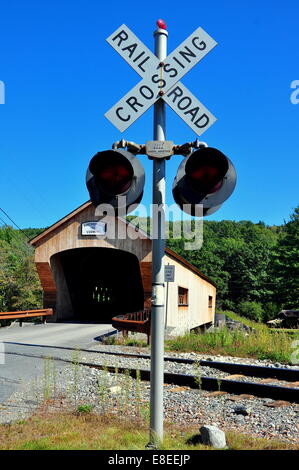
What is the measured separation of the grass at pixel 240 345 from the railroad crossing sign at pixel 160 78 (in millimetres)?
7578

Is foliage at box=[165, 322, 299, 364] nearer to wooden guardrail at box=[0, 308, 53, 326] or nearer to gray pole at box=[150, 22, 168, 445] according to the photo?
gray pole at box=[150, 22, 168, 445]

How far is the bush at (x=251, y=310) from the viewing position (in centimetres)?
6317

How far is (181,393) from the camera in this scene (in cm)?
650

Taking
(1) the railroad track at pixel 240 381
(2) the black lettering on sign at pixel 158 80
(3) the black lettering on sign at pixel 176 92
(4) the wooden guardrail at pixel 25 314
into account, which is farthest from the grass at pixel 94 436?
(4) the wooden guardrail at pixel 25 314

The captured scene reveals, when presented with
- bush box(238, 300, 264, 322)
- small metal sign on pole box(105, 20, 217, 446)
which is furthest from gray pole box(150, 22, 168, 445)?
bush box(238, 300, 264, 322)

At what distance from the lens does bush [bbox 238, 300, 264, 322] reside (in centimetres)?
6317

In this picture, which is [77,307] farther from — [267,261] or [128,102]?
[267,261]

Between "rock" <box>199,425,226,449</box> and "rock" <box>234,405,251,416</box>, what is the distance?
5.09 feet

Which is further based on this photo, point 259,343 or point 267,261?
point 267,261

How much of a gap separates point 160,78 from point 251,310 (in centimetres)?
6450

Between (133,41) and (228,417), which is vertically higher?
(133,41)

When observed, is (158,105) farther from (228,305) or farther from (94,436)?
(228,305)

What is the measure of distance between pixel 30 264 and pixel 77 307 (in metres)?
4.86
